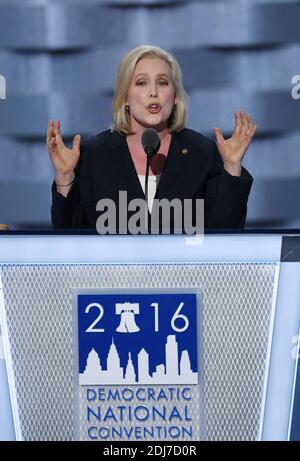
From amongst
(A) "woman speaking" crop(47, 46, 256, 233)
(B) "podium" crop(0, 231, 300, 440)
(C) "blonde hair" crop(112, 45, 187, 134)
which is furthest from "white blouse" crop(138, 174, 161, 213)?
(B) "podium" crop(0, 231, 300, 440)

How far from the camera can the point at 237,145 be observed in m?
2.27

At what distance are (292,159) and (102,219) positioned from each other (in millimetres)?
1505

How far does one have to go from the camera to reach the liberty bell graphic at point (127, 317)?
1.83m

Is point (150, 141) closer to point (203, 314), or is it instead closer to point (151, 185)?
point (151, 185)

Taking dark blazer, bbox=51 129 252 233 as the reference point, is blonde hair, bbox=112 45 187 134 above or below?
above

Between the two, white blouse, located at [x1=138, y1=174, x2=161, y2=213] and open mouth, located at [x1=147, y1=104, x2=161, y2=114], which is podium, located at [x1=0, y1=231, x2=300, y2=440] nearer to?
white blouse, located at [x1=138, y1=174, x2=161, y2=213]

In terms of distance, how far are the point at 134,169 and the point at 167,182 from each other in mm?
92

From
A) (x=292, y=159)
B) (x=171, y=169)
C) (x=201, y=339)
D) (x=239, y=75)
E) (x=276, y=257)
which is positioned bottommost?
(x=201, y=339)

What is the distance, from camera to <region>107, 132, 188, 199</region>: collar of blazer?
240 centimetres

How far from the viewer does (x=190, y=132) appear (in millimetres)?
2625

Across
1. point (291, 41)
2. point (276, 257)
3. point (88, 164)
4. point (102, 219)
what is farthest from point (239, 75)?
point (276, 257)

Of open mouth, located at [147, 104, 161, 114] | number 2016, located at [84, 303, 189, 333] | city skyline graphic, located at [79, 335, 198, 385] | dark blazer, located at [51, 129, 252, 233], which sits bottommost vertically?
city skyline graphic, located at [79, 335, 198, 385]

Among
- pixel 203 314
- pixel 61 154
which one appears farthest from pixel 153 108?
pixel 203 314

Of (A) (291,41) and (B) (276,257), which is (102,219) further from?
(A) (291,41)
